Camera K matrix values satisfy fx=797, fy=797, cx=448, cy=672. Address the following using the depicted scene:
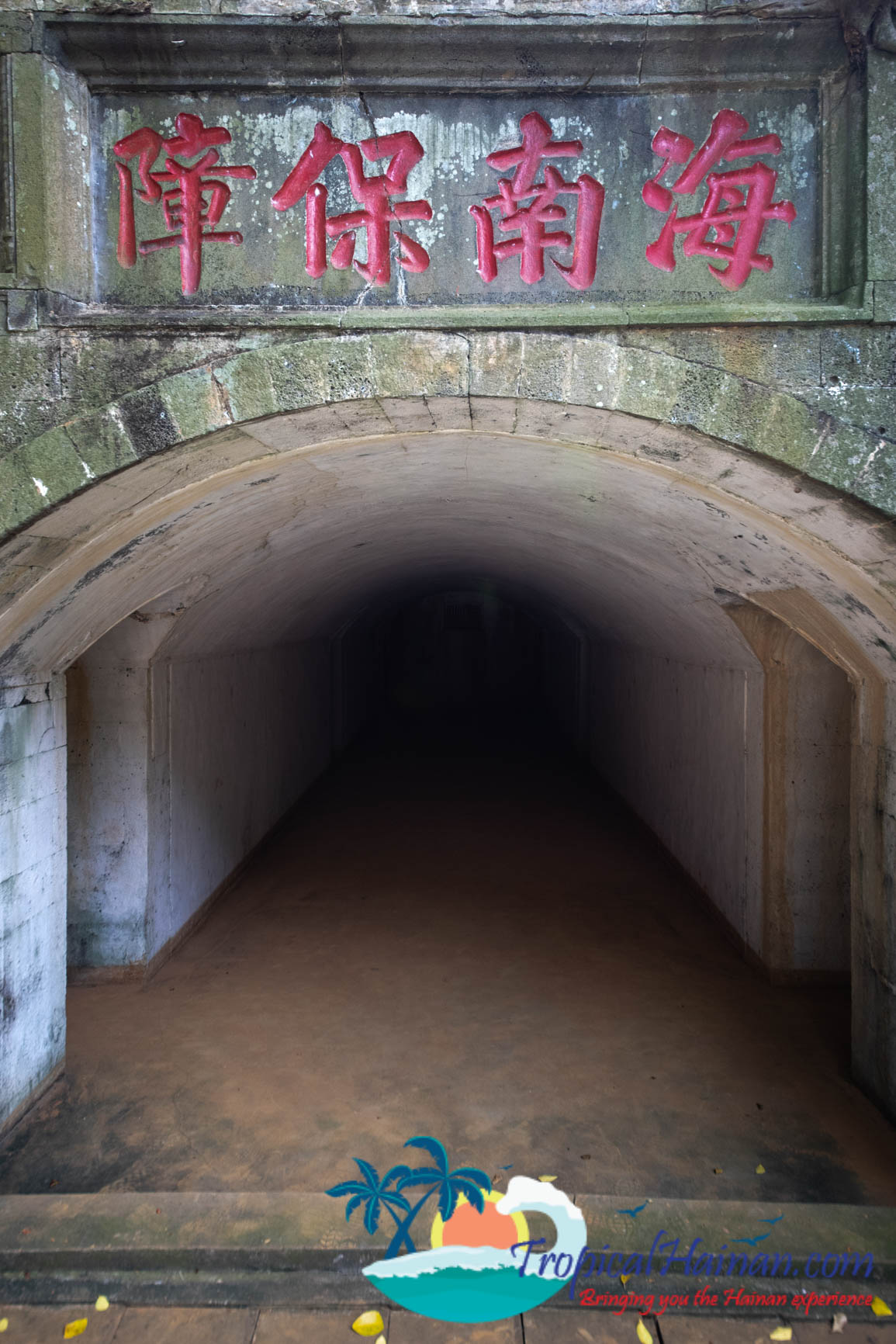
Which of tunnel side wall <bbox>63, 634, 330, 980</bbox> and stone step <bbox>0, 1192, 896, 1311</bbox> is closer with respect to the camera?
stone step <bbox>0, 1192, 896, 1311</bbox>

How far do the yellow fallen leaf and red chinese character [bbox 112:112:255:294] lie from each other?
13.4 ft

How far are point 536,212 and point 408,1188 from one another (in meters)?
4.30

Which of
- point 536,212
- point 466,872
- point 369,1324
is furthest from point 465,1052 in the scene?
point 536,212

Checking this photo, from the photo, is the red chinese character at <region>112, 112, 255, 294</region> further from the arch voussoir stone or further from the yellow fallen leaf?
the yellow fallen leaf

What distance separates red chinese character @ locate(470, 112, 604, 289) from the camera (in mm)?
3316

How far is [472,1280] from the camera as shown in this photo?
3125 millimetres

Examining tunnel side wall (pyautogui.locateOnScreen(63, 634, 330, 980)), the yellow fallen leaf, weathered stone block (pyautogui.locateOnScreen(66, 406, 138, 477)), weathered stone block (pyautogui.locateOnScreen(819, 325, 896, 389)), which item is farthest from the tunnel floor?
weathered stone block (pyautogui.locateOnScreen(819, 325, 896, 389))

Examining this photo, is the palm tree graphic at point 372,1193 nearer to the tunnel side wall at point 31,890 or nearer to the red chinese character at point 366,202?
the tunnel side wall at point 31,890

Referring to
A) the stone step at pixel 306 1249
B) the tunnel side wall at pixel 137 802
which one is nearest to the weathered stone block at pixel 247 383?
the tunnel side wall at pixel 137 802

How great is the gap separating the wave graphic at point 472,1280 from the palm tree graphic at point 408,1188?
125mm

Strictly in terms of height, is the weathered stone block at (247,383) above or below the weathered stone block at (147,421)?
above

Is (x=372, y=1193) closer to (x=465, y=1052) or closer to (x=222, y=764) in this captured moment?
(x=465, y=1052)

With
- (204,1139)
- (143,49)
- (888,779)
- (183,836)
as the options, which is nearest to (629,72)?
(143,49)

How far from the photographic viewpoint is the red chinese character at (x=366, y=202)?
10.9ft
